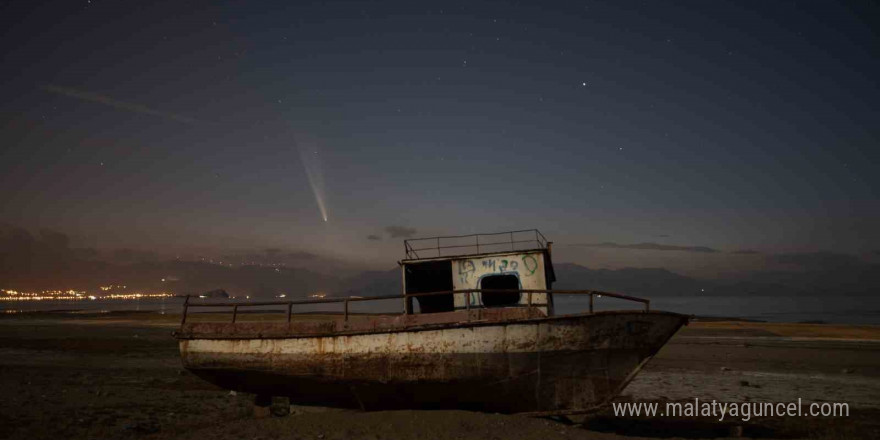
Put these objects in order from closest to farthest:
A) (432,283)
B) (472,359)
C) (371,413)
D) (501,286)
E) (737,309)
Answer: (472,359), (371,413), (501,286), (432,283), (737,309)

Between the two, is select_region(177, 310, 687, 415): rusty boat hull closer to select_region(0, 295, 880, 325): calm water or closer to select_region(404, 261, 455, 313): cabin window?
select_region(404, 261, 455, 313): cabin window

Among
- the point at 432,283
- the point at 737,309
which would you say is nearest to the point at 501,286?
the point at 432,283

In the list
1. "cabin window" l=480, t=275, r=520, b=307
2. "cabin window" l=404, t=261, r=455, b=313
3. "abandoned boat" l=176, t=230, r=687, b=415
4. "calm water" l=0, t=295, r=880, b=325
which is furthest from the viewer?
"calm water" l=0, t=295, r=880, b=325

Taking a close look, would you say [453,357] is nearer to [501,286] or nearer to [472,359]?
[472,359]

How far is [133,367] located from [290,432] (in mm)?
11027

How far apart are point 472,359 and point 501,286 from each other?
3.58 meters

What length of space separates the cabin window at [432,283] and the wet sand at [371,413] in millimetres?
4611

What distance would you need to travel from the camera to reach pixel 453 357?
28.1 feet

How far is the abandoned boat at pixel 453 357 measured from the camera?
8359 millimetres

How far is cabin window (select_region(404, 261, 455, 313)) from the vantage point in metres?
13.0

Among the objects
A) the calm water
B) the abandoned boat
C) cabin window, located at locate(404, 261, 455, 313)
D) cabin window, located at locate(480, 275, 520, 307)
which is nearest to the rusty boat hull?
the abandoned boat

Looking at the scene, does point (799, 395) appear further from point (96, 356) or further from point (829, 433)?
point (96, 356)

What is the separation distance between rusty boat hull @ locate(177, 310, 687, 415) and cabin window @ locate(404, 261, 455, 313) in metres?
3.88

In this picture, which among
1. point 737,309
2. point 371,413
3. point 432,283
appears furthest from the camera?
point 737,309
